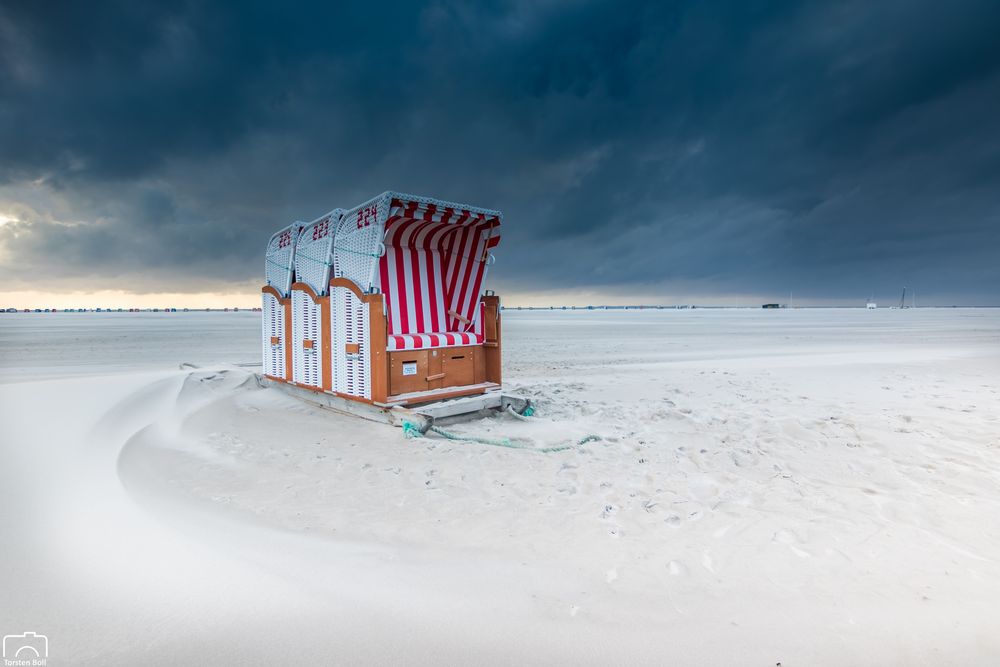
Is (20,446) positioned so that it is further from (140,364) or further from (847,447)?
(140,364)

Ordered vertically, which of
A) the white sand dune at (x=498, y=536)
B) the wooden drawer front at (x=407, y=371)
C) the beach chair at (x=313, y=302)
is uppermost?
the beach chair at (x=313, y=302)

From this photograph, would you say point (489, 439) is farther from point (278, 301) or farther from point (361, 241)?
point (278, 301)

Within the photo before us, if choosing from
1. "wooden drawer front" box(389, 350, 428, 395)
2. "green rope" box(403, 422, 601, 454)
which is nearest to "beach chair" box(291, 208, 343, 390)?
"wooden drawer front" box(389, 350, 428, 395)

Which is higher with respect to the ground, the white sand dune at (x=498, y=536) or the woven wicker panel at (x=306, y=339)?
the woven wicker panel at (x=306, y=339)

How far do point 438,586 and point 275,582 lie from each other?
911mm

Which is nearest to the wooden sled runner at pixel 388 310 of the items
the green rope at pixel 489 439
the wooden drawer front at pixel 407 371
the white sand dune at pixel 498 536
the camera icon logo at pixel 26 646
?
the wooden drawer front at pixel 407 371

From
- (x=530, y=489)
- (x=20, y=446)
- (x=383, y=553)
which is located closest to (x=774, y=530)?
(x=530, y=489)

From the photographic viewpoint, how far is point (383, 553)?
311cm

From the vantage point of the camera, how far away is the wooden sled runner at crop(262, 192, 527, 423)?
21.6ft

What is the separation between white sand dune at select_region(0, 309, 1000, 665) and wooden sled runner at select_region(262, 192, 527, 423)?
0.71m

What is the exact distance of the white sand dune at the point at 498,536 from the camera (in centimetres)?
228

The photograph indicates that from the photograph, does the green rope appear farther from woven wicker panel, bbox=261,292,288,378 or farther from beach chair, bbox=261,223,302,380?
woven wicker panel, bbox=261,292,288,378

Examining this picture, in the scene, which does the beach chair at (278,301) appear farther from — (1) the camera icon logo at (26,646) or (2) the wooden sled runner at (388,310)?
(1) the camera icon logo at (26,646)

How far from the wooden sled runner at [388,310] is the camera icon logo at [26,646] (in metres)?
4.27
